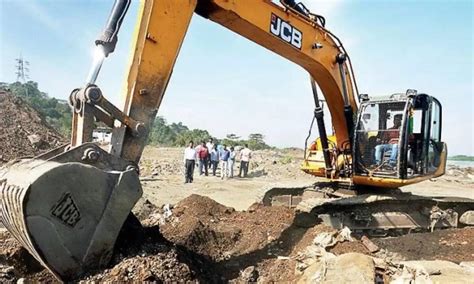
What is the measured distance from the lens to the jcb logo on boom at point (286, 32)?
20.6ft

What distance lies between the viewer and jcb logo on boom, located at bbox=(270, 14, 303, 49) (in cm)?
628

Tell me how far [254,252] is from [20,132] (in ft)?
48.4

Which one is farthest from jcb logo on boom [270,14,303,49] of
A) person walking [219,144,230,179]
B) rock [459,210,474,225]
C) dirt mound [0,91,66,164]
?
person walking [219,144,230,179]

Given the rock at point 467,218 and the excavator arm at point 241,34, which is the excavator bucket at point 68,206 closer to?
the excavator arm at point 241,34

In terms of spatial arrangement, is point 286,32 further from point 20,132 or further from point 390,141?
point 20,132

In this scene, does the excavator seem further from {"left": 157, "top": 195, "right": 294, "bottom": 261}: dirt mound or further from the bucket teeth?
{"left": 157, "top": 195, "right": 294, "bottom": 261}: dirt mound

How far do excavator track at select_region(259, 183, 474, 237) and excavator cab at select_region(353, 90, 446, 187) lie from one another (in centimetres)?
40

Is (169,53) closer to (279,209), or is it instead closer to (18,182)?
(18,182)

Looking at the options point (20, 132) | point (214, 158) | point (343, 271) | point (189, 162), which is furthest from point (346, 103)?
point (20, 132)

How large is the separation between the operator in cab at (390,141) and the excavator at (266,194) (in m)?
0.02

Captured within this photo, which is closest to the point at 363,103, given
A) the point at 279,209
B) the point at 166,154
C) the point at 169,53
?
the point at 279,209

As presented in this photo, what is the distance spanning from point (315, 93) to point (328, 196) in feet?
6.12

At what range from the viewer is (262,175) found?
2261 centimetres

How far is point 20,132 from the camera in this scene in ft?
59.0
